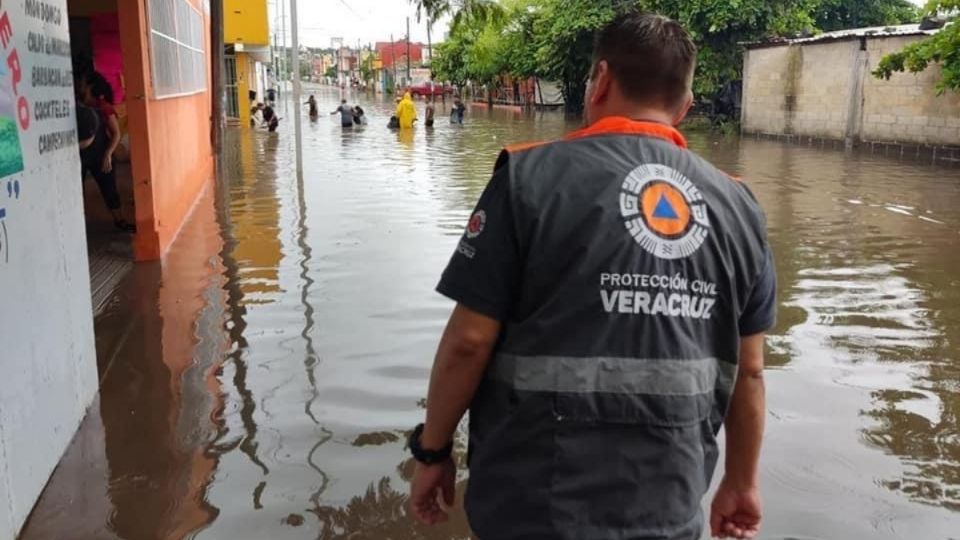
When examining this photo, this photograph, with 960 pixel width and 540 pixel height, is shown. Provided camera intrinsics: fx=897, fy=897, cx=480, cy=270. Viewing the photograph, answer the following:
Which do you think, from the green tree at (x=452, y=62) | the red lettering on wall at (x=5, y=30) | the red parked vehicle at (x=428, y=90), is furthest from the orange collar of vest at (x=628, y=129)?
the red parked vehicle at (x=428, y=90)

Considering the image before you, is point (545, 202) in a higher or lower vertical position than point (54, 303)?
higher

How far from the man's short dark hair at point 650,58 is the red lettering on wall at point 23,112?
2748mm

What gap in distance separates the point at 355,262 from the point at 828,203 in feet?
23.5

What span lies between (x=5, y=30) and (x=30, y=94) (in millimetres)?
361

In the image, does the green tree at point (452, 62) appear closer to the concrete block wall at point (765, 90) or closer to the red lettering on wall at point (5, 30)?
the concrete block wall at point (765, 90)

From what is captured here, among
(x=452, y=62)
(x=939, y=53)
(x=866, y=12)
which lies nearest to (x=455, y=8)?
(x=939, y=53)

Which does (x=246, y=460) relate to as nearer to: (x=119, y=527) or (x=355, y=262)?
(x=119, y=527)

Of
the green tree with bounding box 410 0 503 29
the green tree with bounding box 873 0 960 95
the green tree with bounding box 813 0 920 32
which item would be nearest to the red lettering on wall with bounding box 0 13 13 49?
the green tree with bounding box 410 0 503 29

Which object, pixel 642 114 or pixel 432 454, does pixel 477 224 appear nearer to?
pixel 642 114

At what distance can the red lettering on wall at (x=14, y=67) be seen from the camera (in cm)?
355

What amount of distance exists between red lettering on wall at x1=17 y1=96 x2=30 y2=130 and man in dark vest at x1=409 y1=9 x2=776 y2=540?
264 cm

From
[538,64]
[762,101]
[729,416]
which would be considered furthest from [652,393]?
Result: [538,64]

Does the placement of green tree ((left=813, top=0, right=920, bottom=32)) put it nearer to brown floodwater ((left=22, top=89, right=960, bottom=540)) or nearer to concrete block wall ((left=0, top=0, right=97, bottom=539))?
brown floodwater ((left=22, top=89, right=960, bottom=540))

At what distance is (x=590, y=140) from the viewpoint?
1.81m
